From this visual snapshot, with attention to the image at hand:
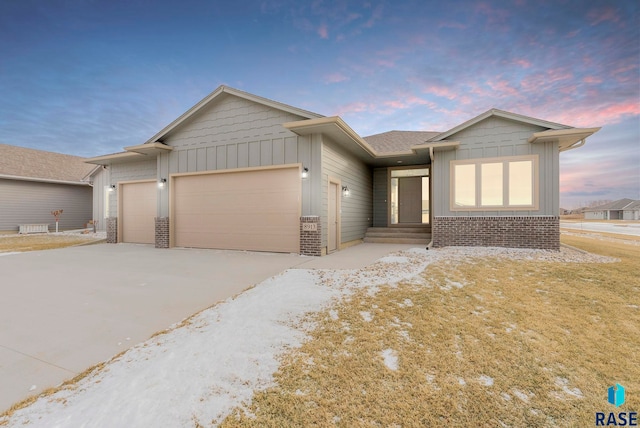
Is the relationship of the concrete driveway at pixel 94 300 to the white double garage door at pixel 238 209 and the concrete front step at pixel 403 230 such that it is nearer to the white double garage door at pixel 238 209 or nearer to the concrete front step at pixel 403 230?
the white double garage door at pixel 238 209

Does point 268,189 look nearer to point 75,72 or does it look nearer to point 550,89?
point 550,89

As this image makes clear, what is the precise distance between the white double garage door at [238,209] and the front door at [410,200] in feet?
21.6

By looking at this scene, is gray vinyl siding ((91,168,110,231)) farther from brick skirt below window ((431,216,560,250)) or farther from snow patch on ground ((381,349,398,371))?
snow patch on ground ((381,349,398,371))

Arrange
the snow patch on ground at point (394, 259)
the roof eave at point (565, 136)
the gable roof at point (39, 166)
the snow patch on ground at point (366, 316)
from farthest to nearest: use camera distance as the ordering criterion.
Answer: the gable roof at point (39, 166)
the roof eave at point (565, 136)
the snow patch on ground at point (394, 259)
the snow patch on ground at point (366, 316)

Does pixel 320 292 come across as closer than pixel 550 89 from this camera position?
Yes

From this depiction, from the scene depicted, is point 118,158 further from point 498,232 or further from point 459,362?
point 498,232

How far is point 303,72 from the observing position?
1352cm

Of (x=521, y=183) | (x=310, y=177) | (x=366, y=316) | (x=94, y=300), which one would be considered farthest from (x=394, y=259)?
(x=94, y=300)

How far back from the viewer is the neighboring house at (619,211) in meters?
48.2

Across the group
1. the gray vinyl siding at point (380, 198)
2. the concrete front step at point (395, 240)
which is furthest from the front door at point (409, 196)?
the concrete front step at point (395, 240)

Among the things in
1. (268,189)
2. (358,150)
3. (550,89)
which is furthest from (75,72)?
(550,89)

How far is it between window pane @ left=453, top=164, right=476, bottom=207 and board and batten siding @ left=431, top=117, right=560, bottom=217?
26cm

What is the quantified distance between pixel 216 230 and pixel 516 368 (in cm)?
839

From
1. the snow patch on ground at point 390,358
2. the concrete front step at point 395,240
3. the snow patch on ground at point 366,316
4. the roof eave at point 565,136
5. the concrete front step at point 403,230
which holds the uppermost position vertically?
the roof eave at point 565,136
